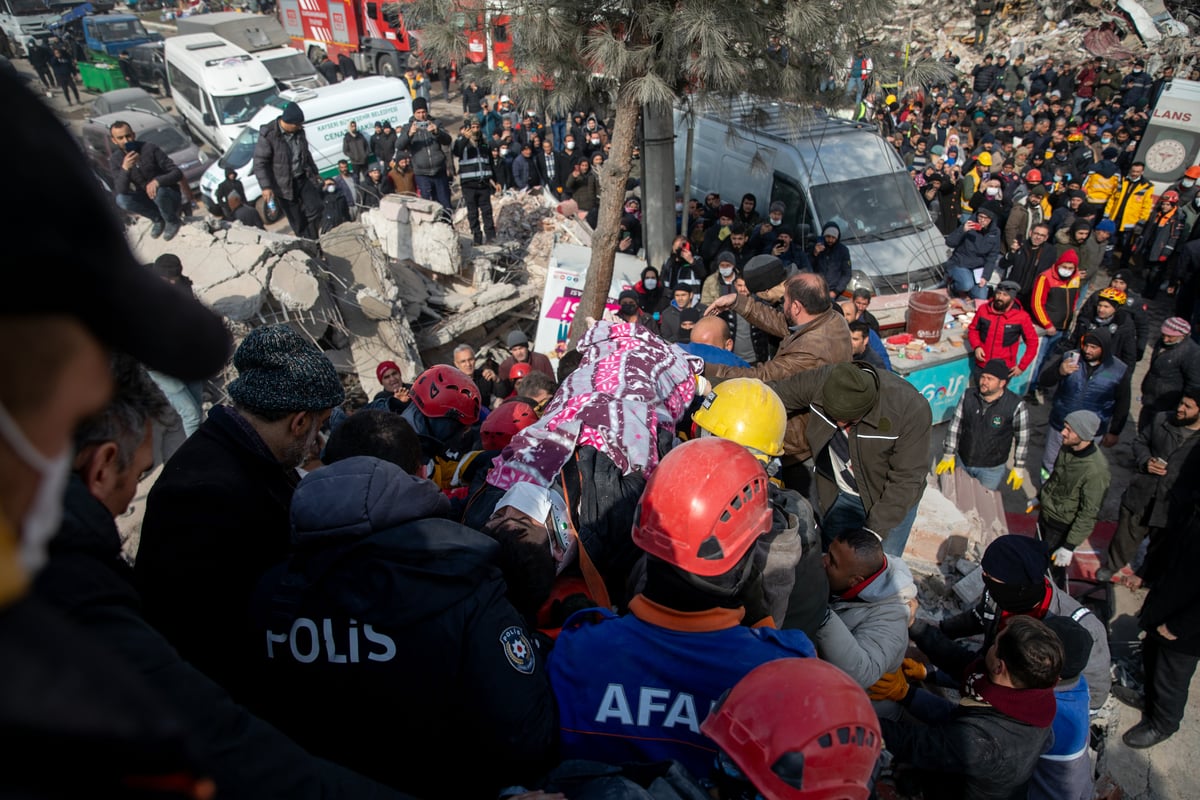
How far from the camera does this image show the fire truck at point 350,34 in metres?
20.6

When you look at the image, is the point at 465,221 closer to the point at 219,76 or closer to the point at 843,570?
the point at 219,76

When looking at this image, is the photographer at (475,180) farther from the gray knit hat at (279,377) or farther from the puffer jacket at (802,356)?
the gray knit hat at (279,377)

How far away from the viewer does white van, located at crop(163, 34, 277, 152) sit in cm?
1392

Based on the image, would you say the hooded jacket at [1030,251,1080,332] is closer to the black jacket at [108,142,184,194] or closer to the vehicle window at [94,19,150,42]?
the black jacket at [108,142,184,194]

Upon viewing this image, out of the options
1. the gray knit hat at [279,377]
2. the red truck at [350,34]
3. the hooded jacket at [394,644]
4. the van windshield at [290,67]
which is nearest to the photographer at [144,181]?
the gray knit hat at [279,377]

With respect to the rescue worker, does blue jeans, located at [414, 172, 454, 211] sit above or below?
below

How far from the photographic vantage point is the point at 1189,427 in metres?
4.60

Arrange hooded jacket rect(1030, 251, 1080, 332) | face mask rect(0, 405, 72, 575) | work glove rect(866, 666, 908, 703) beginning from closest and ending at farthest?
face mask rect(0, 405, 72, 575)
work glove rect(866, 666, 908, 703)
hooded jacket rect(1030, 251, 1080, 332)

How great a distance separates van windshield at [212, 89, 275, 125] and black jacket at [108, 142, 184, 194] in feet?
20.1

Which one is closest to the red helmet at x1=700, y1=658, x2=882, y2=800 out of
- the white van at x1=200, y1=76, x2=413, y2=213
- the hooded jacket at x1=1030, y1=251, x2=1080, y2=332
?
the hooded jacket at x1=1030, y1=251, x2=1080, y2=332

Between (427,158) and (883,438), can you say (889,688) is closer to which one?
(883,438)

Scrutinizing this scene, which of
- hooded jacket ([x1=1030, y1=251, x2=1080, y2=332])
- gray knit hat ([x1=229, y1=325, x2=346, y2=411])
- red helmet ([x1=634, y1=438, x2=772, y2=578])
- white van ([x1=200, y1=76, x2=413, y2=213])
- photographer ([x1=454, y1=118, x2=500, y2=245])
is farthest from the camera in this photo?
white van ([x1=200, y1=76, x2=413, y2=213])

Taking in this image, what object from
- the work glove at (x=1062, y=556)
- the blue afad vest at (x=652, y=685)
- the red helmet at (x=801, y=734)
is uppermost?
the red helmet at (x=801, y=734)

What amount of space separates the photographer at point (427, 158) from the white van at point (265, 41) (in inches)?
216
